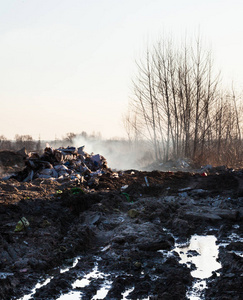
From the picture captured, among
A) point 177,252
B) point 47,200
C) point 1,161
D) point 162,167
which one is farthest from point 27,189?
point 162,167

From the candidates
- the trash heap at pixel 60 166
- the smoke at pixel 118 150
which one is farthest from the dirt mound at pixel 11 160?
the smoke at pixel 118 150

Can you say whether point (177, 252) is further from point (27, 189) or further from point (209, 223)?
point (27, 189)

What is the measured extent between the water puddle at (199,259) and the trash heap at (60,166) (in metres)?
6.39

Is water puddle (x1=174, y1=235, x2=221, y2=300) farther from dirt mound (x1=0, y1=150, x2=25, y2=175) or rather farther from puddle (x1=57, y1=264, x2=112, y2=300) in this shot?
dirt mound (x1=0, y1=150, x2=25, y2=175)

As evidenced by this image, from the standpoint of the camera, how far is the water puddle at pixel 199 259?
3.88 metres

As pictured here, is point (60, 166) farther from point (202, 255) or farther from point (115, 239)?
point (202, 255)

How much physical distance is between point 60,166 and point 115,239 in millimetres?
7669

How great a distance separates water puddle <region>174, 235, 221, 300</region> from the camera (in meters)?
3.88

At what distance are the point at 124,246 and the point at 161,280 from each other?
1484 millimetres

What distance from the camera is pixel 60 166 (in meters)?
13.1

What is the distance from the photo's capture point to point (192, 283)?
400 cm

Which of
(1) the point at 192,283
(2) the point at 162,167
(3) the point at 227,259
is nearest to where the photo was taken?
(1) the point at 192,283

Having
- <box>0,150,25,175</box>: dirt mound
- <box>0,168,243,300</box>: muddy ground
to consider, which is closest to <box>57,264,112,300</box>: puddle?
<box>0,168,243,300</box>: muddy ground

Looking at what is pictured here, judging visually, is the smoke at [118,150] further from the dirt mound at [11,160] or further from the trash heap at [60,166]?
the trash heap at [60,166]
